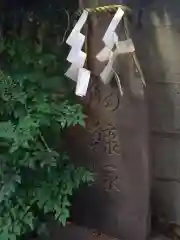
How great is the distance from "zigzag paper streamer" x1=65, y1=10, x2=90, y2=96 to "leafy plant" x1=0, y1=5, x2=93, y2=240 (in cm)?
6

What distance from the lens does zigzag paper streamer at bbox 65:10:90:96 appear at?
39.8 inches

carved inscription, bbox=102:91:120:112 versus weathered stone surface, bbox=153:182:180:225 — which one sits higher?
carved inscription, bbox=102:91:120:112

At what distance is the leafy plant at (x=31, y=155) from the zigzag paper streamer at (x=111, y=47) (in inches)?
4.7

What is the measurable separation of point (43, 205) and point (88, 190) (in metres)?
0.20

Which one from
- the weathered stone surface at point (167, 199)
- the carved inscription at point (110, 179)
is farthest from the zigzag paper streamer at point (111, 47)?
the weathered stone surface at point (167, 199)

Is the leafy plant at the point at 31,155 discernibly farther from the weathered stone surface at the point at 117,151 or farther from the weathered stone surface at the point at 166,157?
the weathered stone surface at the point at 166,157

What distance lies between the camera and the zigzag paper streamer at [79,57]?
3.32 feet

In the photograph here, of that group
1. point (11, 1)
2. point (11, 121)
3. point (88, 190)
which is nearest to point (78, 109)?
point (11, 121)

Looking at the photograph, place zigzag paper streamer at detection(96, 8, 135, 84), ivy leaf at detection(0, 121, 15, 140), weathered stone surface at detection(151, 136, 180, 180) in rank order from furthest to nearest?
weathered stone surface at detection(151, 136, 180, 180) < zigzag paper streamer at detection(96, 8, 135, 84) < ivy leaf at detection(0, 121, 15, 140)

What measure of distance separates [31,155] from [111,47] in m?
0.28

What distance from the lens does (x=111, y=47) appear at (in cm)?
100

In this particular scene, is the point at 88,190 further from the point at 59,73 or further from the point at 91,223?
the point at 59,73

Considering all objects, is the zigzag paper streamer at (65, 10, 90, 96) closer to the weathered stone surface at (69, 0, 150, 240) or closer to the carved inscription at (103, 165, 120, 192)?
the weathered stone surface at (69, 0, 150, 240)

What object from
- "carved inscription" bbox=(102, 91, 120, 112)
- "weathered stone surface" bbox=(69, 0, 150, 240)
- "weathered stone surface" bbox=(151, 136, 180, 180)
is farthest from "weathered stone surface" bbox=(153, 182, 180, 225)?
"carved inscription" bbox=(102, 91, 120, 112)
